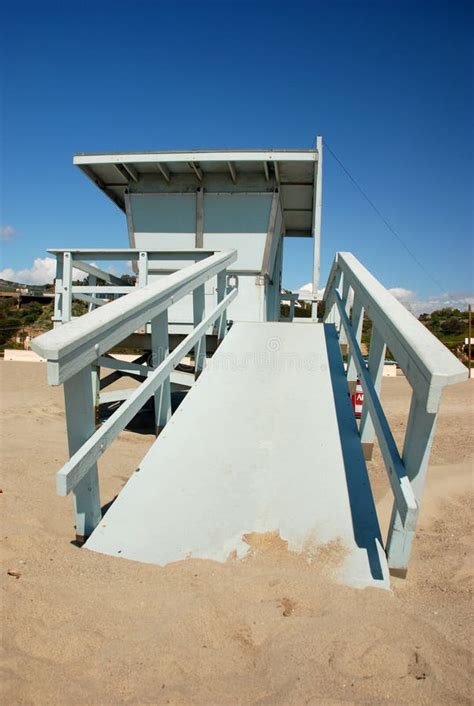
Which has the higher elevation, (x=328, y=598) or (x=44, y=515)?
(x=328, y=598)

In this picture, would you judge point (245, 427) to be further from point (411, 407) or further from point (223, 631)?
point (223, 631)

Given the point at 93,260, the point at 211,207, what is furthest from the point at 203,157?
the point at 93,260

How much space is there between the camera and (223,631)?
1.83m

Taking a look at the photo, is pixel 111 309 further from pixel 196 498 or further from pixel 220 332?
pixel 220 332

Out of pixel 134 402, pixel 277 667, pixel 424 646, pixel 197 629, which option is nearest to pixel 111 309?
pixel 134 402

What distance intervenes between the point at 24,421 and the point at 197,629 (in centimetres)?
627

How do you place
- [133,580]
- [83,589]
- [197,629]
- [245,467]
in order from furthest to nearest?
[245,467], [133,580], [83,589], [197,629]

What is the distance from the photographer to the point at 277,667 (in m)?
1.65

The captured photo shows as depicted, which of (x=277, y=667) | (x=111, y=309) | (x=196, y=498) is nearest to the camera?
(x=277, y=667)

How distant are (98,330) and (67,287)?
403 centimetres

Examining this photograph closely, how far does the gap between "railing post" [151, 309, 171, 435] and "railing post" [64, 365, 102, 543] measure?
4.10 ft

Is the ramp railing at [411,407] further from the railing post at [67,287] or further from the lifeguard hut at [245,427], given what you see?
the railing post at [67,287]

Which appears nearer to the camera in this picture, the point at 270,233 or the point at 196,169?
the point at 196,169

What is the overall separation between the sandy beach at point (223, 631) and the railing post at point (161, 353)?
4.28 feet
